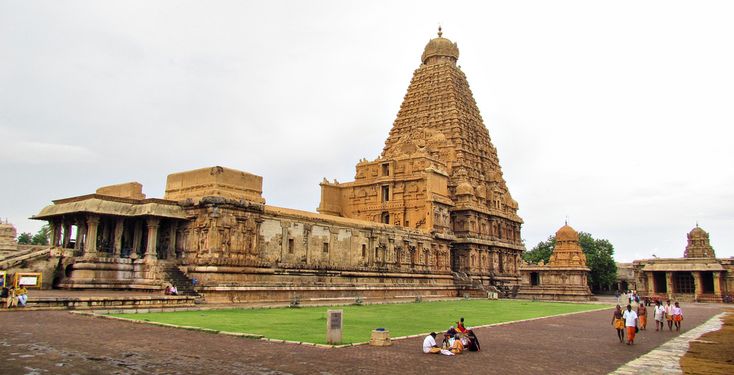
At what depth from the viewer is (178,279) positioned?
32.7 metres

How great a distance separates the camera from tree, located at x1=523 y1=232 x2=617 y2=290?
8681 centimetres

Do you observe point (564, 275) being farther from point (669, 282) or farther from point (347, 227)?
point (347, 227)

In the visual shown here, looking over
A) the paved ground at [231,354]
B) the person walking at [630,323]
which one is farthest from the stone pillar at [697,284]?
the person walking at [630,323]

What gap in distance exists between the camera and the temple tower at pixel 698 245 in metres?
79.8

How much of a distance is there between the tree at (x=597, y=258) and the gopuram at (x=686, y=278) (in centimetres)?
1315

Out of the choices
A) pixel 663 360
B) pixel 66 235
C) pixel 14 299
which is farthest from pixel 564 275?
pixel 14 299

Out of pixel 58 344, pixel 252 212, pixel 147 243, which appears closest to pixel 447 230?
pixel 252 212

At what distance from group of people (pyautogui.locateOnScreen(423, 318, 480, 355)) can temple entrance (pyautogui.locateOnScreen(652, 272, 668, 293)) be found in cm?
6156

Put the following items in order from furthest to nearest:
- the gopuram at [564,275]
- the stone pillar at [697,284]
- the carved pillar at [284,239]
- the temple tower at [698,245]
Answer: the temple tower at [698,245], the stone pillar at [697,284], the gopuram at [564,275], the carved pillar at [284,239]

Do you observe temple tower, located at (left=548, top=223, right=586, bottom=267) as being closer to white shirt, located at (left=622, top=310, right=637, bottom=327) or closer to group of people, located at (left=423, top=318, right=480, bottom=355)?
white shirt, located at (left=622, top=310, right=637, bottom=327)

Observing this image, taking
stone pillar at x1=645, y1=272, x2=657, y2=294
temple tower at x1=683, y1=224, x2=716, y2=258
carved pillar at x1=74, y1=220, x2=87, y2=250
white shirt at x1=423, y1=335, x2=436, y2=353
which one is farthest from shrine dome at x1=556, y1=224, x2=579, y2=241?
white shirt at x1=423, y1=335, x2=436, y2=353

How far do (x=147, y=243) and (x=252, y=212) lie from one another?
6.67 m

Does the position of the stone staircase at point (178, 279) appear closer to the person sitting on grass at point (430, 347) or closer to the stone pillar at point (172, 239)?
the stone pillar at point (172, 239)

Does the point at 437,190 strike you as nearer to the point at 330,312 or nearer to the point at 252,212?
the point at 252,212
